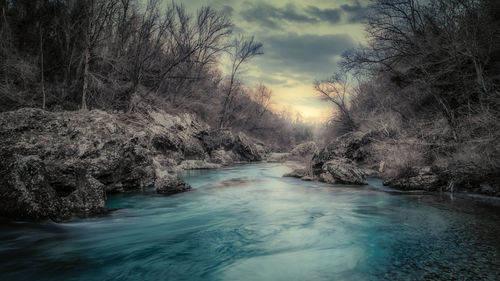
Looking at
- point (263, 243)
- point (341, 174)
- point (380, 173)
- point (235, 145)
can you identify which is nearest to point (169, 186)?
point (263, 243)

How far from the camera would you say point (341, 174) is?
11.6 meters

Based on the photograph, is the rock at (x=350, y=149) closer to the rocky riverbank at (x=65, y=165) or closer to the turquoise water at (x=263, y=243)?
the turquoise water at (x=263, y=243)

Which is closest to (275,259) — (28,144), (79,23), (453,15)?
(28,144)

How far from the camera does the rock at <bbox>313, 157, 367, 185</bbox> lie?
11211mm

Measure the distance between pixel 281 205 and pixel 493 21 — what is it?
36.5 feet

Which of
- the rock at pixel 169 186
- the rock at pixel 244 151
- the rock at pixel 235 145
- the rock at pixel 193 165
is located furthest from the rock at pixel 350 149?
the rock at pixel 235 145

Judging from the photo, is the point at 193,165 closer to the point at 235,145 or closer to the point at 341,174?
the point at 341,174

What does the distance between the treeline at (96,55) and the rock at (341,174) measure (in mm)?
12453

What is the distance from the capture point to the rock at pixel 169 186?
880 centimetres

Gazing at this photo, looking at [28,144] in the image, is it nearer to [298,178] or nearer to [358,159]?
[298,178]

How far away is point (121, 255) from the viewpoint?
4.01m

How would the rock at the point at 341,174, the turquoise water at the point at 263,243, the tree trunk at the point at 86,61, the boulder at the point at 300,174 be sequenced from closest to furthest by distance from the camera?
1. the turquoise water at the point at 263,243
2. the rock at the point at 341,174
3. the boulder at the point at 300,174
4. the tree trunk at the point at 86,61

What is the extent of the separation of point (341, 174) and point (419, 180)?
294cm

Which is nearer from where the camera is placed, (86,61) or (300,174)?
→ (300,174)
